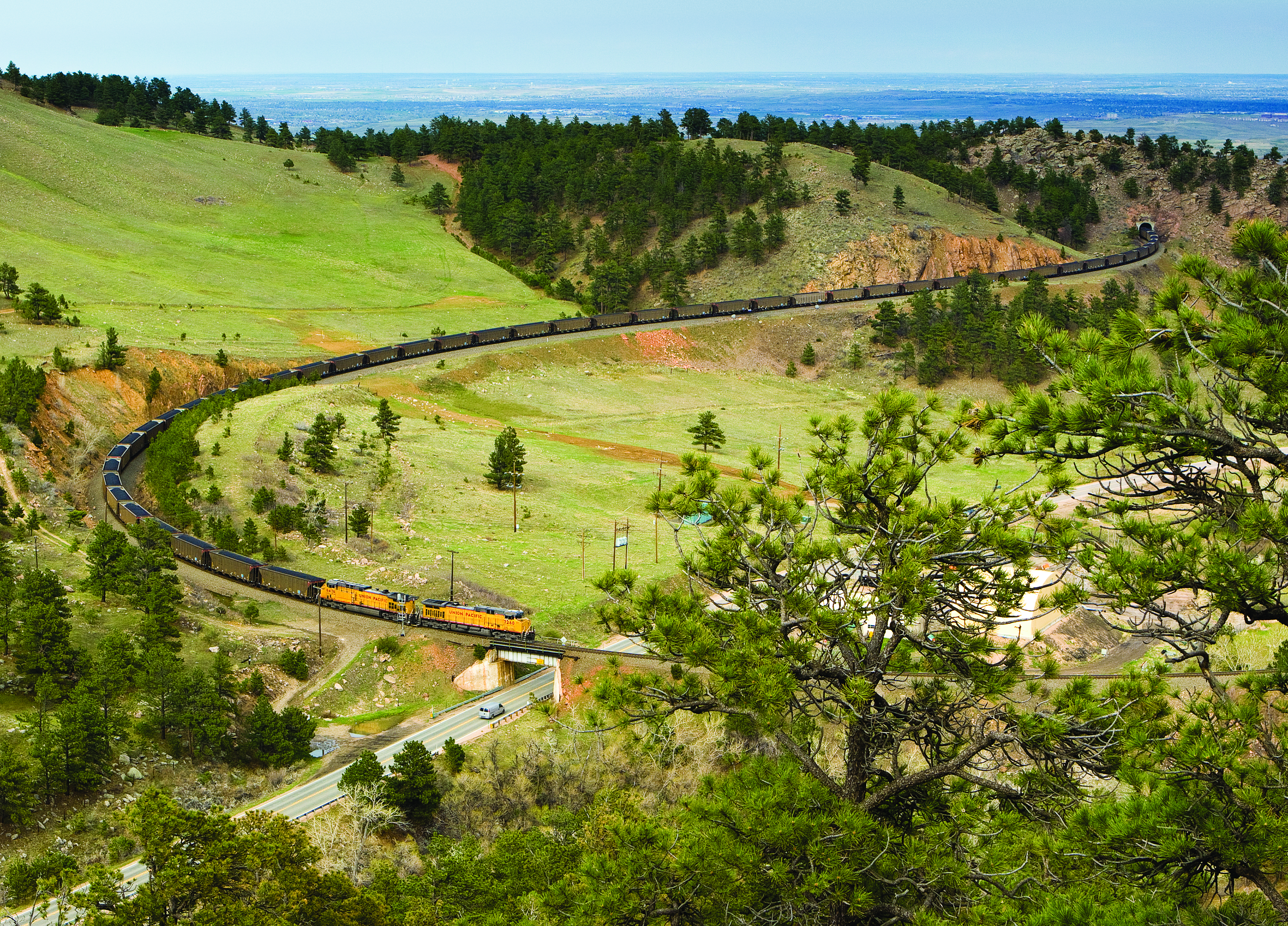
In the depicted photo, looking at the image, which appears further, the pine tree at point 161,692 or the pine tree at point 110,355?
the pine tree at point 110,355

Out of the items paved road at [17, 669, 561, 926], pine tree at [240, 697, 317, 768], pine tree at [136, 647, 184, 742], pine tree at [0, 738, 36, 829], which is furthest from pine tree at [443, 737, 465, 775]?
pine tree at [0, 738, 36, 829]

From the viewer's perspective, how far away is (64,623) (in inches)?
1949

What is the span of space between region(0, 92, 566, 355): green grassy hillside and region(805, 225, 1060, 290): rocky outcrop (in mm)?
36985

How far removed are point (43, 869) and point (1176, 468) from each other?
35.8 metres

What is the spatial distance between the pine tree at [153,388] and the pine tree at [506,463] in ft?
93.2

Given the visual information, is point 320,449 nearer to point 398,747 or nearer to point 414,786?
point 398,747

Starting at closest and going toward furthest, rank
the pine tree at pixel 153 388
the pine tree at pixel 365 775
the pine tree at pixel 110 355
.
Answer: the pine tree at pixel 365 775
the pine tree at pixel 110 355
the pine tree at pixel 153 388

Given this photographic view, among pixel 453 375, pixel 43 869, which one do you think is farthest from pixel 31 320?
pixel 43 869

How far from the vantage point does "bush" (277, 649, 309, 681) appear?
55.6m

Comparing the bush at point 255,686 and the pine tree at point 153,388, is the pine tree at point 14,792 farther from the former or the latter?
the pine tree at point 153,388

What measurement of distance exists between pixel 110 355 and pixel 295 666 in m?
42.2

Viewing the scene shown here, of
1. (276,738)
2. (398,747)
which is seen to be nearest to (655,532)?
(398,747)

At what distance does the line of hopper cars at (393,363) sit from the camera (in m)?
58.5

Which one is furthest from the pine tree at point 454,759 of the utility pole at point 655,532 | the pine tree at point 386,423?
the pine tree at point 386,423
